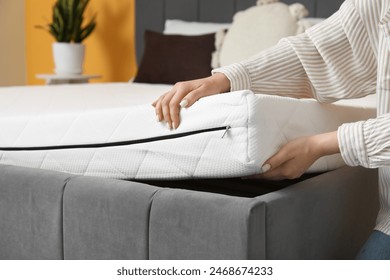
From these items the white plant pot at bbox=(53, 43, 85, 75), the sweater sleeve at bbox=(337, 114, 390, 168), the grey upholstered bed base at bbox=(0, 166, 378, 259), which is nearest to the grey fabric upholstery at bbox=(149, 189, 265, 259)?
the grey upholstered bed base at bbox=(0, 166, 378, 259)

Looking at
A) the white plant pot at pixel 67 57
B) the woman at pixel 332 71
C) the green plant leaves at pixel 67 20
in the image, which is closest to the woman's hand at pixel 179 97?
the woman at pixel 332 71

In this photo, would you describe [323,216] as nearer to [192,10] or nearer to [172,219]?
[172,219]

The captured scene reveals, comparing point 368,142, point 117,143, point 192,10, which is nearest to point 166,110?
point 117,143

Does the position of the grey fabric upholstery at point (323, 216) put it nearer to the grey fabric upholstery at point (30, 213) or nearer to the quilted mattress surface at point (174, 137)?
the quilted mattress surface at point (174, 137)

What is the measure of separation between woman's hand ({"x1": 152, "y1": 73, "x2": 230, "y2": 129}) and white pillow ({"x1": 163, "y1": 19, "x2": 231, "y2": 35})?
2.16 meters

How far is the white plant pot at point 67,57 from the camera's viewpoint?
399 centimetres

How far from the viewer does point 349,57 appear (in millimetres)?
1316

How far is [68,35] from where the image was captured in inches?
161

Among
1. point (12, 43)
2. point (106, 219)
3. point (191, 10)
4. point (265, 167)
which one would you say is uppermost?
point (191, 10)

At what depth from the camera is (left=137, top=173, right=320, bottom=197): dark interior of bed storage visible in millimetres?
1144

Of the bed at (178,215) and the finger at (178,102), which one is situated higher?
the finger at (178,102)

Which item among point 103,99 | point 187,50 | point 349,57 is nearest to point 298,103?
point 349,57

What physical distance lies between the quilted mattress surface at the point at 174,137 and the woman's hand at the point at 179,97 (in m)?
0.02

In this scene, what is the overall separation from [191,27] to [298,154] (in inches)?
101
